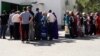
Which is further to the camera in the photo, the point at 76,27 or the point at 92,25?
the point at 92,25

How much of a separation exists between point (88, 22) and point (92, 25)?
58 cm

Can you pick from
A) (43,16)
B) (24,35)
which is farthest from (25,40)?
(43,16)

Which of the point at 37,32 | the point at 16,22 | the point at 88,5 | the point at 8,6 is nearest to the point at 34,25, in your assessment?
the point at 37,32

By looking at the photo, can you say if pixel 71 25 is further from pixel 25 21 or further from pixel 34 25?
pixel 25 21

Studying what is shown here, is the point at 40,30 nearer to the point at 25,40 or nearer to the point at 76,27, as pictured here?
the point at 25,40

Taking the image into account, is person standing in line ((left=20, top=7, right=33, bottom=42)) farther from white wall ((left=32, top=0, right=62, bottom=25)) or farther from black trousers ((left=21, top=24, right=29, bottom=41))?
white wall ((left=32, top=0, right=62, bottom=25))

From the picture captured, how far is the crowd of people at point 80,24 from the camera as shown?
22156 millimetres

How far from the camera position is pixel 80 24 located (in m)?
23.8

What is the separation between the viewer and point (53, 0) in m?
39.8

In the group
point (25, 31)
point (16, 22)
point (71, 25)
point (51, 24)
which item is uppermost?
point (16, 22)

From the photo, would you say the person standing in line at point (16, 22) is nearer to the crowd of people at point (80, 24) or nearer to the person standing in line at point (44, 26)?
the person standing in line at point (44, 26)

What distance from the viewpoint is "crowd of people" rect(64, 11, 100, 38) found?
72.7 ft

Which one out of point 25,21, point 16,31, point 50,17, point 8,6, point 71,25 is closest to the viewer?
point 25,21

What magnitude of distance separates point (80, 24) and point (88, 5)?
89.5 feet
